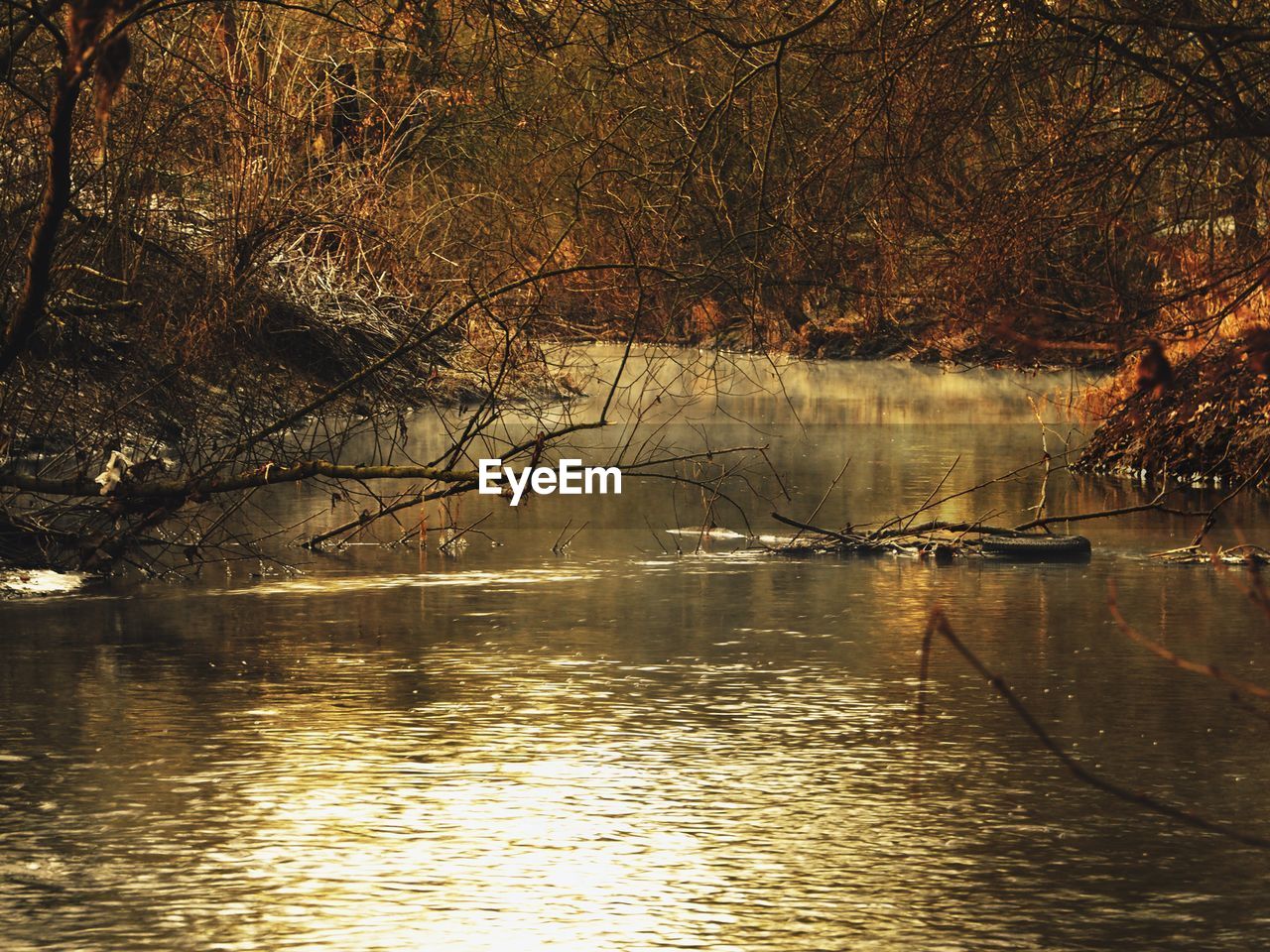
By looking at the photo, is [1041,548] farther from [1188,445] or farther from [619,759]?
[1188,445]

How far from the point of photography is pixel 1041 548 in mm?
16625

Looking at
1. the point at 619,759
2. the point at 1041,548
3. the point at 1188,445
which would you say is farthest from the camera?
the point at 1188,445

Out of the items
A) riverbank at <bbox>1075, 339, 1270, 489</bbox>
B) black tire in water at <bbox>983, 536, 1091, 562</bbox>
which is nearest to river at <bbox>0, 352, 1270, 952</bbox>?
black tire in water at <bbox>983, 536, 1091, 562</bbox>

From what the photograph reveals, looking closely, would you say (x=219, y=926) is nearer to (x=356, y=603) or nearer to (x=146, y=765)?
(x=146, y=765)

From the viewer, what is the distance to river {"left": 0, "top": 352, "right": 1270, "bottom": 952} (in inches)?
253

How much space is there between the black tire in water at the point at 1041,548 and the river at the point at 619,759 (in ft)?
0.92

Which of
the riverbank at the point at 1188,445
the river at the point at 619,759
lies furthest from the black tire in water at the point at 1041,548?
the riverbank at the point at 1188,445

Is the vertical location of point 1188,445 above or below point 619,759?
above

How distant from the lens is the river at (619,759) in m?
6.41

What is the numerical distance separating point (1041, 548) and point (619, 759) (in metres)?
8.47

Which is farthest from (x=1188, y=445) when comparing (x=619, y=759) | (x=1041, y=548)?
(x=619, y=759)

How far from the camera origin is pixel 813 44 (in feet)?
52.0

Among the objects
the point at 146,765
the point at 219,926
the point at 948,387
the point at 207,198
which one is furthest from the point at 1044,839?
the point at 948,387

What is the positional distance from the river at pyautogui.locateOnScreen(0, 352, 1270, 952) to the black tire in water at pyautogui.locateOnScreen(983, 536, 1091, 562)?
0.28 meters
